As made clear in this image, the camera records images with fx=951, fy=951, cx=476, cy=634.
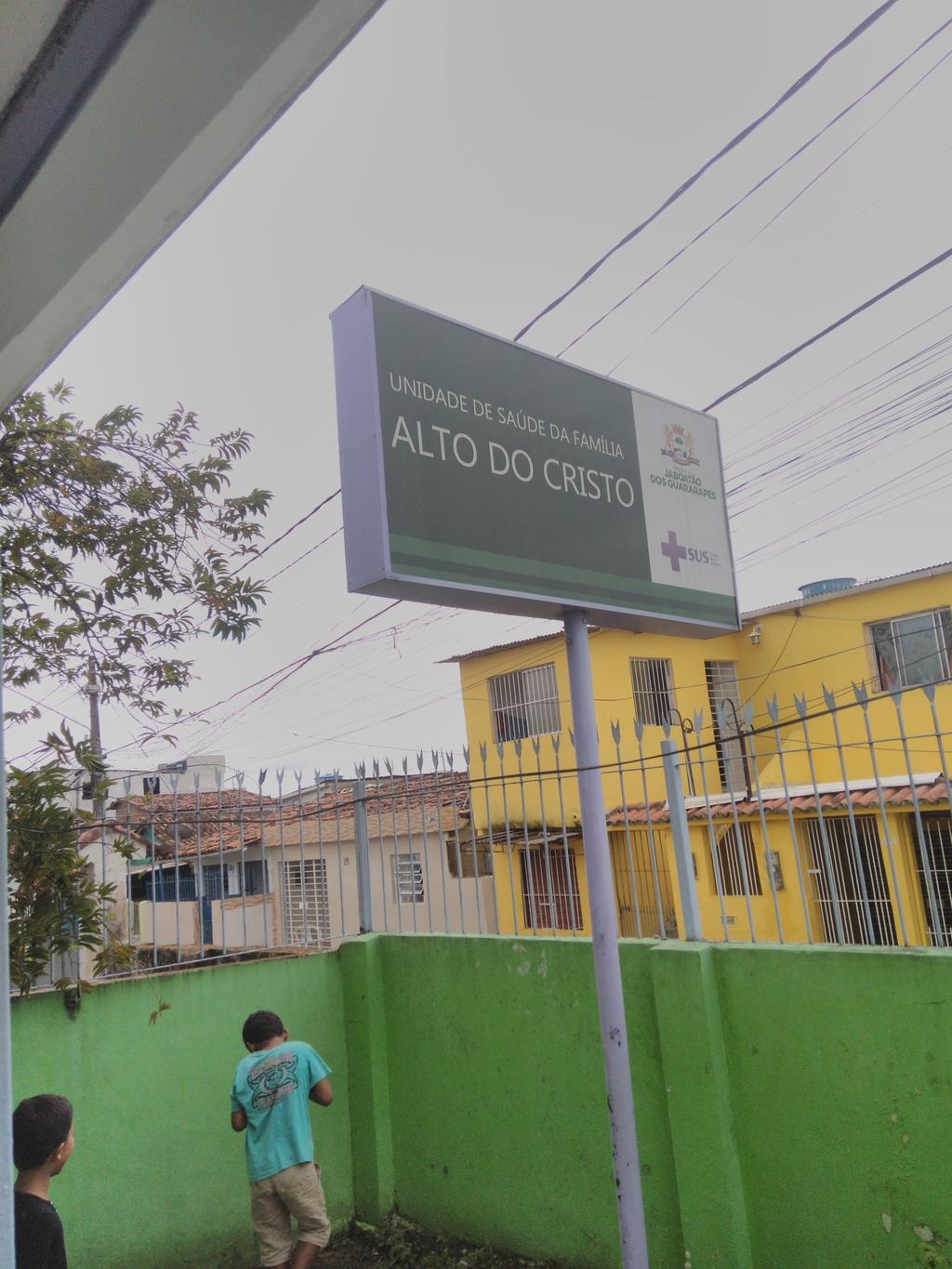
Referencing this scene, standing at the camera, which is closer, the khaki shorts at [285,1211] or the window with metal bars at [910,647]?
the khaki shorts at [285,1211]

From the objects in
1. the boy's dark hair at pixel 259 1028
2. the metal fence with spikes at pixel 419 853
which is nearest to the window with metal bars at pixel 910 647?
the metal fence with spikes at pixel 419 853

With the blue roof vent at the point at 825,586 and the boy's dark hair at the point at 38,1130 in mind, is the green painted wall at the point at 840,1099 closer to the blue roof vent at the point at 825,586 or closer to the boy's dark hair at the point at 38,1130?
the boy's dark hair at the point at 38,1130

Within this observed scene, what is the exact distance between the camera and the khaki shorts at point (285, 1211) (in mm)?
4324

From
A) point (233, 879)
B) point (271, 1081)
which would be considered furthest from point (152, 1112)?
point (233, 879)

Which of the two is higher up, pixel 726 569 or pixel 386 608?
pixel 386 608

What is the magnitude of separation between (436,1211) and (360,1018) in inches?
42.5

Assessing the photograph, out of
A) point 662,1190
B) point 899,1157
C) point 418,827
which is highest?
point 418,827

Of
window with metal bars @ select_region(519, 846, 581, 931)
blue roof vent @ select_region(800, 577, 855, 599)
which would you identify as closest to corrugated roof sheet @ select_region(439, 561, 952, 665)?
blue roof vent @ select_region(800, 577, 855, 599)

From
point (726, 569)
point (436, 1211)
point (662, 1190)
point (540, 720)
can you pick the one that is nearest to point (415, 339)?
point (726, 569)

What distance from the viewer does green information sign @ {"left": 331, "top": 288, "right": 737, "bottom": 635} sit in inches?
136

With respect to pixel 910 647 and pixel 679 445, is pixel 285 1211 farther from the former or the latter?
pixel 910 647

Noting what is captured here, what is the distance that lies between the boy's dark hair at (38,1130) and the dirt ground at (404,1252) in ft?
9.33

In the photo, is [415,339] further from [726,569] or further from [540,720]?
[540,720]

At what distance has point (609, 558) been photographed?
4117 mm
